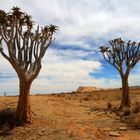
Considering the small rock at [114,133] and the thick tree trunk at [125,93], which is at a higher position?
the thick tree trunk at [125,93]

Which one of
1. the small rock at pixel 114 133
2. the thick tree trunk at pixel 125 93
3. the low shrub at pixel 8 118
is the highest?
the thick tree trunk at pixel 125 93

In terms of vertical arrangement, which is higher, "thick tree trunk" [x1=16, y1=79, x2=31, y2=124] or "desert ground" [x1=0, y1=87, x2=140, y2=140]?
"thick tree trunk" [x1=16, y1=79, x2=31, y2=124]

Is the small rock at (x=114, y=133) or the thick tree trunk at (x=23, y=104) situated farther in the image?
the thick tree trunk at (x=23, y=104)

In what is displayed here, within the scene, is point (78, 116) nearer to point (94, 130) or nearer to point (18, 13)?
point (94, 130)

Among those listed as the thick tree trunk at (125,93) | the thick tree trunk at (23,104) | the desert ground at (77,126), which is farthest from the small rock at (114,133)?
the thick tree trunk at (125,93)

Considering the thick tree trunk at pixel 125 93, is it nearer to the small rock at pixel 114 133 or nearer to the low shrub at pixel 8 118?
the small rock at pixel 114 133

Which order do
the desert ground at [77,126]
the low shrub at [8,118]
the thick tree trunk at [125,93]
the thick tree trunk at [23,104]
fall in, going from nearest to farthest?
the desert ground at [77,126] < the low shrub at [8,118] < the thick tree trunk at [23,104] < the thick tree trunk at [125,93]

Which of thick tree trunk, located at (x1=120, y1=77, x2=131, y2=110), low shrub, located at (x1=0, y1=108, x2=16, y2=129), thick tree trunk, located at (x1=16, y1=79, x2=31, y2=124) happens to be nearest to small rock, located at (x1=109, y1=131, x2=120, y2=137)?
thick tree trunk, located at (x1=16, y1=79, x2=31, y2=124)

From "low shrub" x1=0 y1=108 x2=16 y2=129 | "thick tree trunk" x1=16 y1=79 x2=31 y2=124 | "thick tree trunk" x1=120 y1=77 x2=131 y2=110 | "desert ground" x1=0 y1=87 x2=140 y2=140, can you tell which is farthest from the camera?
"thick tree trunk" x1=120 y1=77 x2=131 y2=110

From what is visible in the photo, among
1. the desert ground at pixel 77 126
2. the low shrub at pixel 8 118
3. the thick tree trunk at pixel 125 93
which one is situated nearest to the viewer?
the desert ground at pixel 77 126

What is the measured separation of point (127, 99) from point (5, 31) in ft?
35.0

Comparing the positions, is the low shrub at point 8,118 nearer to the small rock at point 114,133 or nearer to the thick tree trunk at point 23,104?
the thick tree trunk at point 23,104

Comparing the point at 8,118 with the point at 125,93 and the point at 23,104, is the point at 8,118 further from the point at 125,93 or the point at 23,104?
the point at 125,93

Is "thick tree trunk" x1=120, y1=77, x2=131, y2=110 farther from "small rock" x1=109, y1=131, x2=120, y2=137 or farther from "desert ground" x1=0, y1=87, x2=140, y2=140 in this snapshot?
"small rock" x1=109, y1=131, x2=120, y2=137
